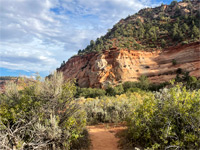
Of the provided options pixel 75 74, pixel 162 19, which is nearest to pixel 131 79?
pixel 75 74

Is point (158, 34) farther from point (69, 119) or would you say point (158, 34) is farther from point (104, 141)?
point (69, 119)

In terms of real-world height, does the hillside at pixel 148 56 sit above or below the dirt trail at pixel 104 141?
above

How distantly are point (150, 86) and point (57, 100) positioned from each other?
1063 inches

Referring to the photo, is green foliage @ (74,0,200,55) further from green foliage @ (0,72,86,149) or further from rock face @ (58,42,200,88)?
green foliage @ (0,72,86,149)

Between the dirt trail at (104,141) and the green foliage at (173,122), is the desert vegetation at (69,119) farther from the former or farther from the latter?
the dirt trail at (104,141)

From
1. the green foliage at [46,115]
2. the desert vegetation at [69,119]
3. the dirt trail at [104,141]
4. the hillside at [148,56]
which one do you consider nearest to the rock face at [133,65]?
the hillside at [148,56]

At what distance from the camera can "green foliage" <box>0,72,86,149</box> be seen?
472 centimetres

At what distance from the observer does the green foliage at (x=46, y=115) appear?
4.72 metres

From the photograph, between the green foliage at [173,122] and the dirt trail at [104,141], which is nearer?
the green foliage at [173,122]

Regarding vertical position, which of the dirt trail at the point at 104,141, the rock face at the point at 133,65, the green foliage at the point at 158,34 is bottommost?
the dirt trail at the point at 104,141

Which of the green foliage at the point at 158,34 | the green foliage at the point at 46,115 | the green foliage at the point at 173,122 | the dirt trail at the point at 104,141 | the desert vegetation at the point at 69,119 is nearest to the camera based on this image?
the green foliage at the point at 173,122

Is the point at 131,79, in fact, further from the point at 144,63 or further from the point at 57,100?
the point at 57,100

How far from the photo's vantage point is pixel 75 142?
5535 millimetres

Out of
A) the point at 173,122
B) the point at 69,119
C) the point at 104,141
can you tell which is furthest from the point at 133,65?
the point at 69,119
